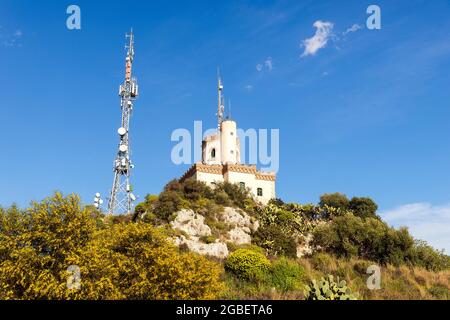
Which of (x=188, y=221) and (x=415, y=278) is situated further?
(x=188, y=221)

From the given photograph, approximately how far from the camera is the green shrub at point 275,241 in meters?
53.8

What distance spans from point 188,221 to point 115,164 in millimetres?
26788

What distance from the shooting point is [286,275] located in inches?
1398

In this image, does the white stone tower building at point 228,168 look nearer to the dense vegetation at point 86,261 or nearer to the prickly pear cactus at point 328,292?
the dense vegetation at point 86,261

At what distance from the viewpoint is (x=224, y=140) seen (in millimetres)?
67688

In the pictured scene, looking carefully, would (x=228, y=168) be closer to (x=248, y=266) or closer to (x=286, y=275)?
(x=248, y=266)

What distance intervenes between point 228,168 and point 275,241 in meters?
14.5

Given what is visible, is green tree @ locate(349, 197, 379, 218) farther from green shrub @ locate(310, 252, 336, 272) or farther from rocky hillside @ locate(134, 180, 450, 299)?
green shrub @ locate(310, 252, 336, 272)

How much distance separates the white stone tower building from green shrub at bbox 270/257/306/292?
27631 millimetres

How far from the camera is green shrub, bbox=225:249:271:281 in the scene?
120ft

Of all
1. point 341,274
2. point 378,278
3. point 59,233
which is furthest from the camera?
point 341,274
